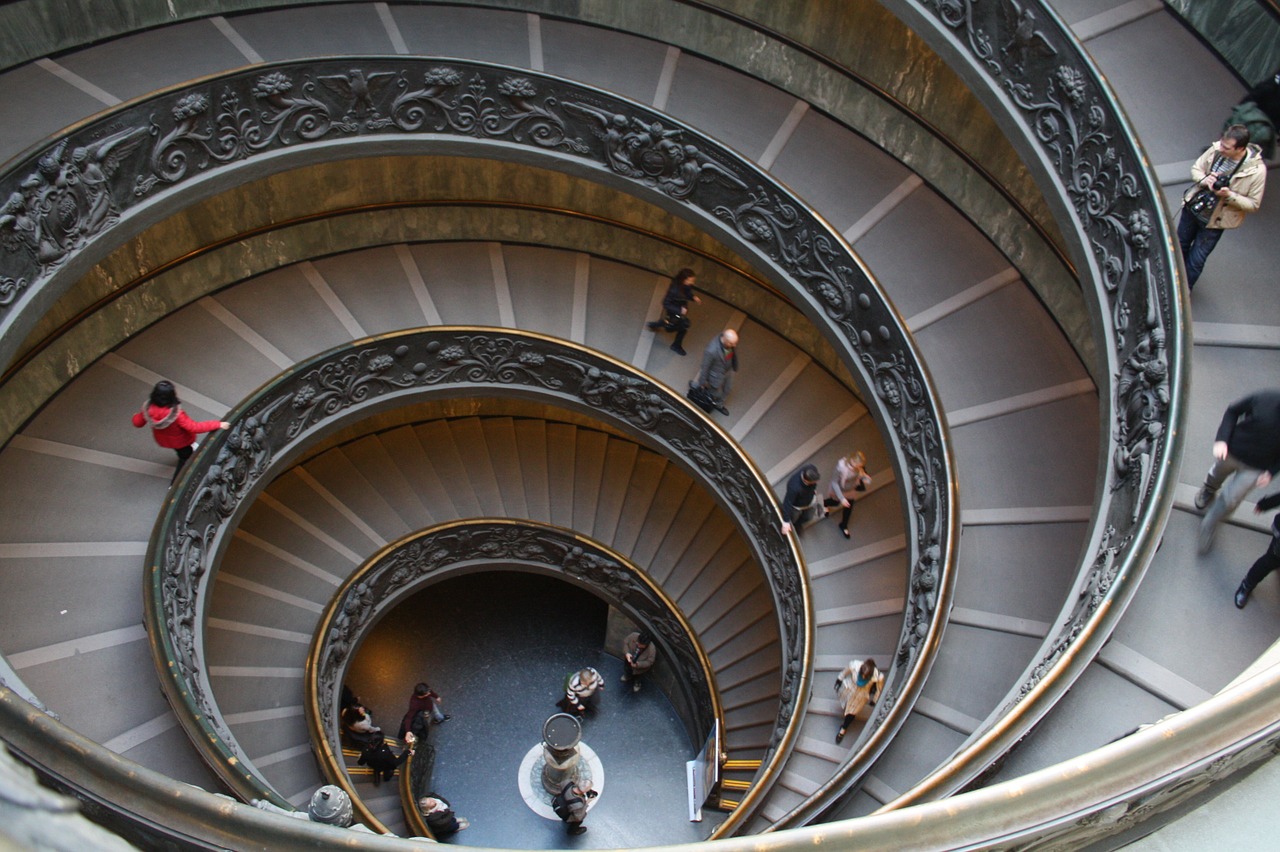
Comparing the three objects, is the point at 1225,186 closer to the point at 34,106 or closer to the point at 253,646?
the point at 34,106

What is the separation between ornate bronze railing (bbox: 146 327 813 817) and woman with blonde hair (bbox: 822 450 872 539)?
776 mm

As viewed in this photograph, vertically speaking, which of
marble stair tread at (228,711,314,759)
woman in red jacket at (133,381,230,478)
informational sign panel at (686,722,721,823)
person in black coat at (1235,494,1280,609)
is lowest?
informational sign panel at (686,722,721,823)

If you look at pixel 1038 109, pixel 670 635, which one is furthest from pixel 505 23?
pixel 670 635

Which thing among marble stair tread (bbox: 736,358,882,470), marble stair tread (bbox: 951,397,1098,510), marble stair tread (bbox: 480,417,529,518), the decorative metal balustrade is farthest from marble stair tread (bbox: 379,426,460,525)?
marble stair tread (bbox: 951,397,1098,510)

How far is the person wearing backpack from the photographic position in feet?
45.1

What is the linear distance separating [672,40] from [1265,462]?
9.15 metres

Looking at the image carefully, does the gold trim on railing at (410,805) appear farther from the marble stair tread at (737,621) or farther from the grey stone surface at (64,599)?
→ the grey stone surface at (64,599)

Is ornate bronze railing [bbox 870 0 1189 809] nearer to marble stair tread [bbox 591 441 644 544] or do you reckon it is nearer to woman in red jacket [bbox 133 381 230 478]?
woman in red jacket [bbox 133 381 230 478]

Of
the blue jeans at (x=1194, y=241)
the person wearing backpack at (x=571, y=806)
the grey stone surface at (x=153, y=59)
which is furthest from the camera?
the person wearing backpack at (x=571, y=806)

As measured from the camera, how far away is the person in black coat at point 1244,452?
19.7 ft

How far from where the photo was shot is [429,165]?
43.7 ft

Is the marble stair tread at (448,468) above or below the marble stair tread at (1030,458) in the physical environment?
above

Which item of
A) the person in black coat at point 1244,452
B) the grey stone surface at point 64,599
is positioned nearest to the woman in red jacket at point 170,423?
the grey stone surface at point 64,599

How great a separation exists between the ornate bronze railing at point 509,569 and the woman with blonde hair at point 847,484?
3794 mm
